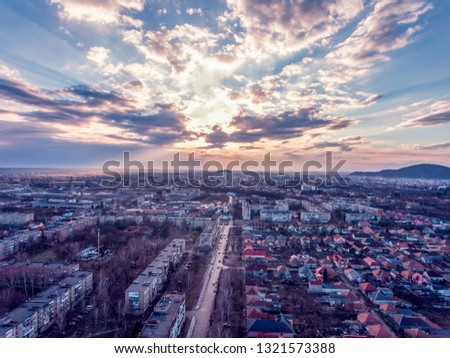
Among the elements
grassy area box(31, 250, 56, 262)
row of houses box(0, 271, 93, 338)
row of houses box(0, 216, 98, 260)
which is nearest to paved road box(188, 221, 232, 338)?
row of houses box(0, 271, 93, 338)

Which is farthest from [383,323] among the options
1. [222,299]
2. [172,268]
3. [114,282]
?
[114,282]

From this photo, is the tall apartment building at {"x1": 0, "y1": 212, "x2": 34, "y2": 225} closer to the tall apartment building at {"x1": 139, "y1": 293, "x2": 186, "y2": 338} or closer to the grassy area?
the grassy area

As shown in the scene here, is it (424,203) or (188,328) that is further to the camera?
(424,203)

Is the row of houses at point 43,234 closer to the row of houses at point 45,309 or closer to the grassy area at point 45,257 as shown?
the grassy area at point 45,257


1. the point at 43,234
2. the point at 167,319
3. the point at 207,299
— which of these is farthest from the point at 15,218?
the point at 167,319
